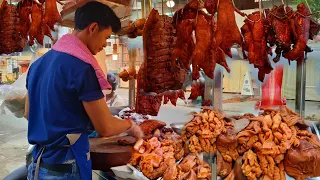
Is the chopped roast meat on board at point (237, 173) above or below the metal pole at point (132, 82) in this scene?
below

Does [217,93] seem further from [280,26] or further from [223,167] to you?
[280,26]

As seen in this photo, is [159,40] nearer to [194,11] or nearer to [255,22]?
[194,11]

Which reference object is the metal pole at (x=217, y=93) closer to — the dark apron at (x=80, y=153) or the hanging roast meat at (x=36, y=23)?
the dark apron at (x=80, y=153)

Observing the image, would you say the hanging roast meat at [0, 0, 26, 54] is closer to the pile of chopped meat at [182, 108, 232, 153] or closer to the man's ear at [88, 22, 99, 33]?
the man's ear at [88, 22, 99, 33]

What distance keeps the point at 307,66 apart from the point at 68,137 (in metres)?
1.95

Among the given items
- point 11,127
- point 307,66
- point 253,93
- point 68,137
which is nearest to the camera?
point 68,137

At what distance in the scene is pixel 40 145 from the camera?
6.70 feet

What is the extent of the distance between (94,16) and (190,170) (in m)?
1.20

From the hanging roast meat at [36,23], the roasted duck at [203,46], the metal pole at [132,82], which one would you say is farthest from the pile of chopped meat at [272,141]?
the metal pole at [132,82]

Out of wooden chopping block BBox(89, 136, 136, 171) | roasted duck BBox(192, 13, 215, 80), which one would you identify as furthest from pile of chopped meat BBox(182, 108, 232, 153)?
wooden chopping block BBox(89, 136, 136, 171)

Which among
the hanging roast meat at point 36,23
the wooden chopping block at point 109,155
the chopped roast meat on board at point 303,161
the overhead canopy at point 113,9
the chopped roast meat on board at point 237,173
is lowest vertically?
the wooden chopping block at point 109,155

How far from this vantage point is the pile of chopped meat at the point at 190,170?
218cm

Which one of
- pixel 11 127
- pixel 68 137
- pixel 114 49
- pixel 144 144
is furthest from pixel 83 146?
pixel 11 127

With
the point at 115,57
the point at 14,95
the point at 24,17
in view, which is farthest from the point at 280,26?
the point at 115,57
